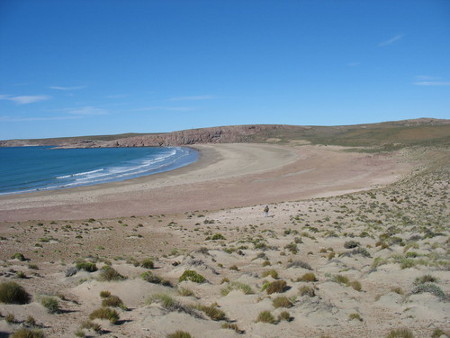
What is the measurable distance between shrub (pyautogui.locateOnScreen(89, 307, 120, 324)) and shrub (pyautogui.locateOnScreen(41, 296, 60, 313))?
90 centimetres

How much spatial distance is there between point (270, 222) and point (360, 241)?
7.25 metres

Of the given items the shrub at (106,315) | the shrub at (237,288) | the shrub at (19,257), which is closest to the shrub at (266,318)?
the shrub at (237,288)

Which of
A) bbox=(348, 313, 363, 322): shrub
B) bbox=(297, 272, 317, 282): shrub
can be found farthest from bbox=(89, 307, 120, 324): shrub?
bbox=(297, 272, 317, 282): shrub

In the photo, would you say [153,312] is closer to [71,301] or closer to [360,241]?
[71,301]

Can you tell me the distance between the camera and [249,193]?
35.4m

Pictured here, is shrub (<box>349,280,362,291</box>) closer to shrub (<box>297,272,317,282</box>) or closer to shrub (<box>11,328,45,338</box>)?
shrub (<box>297,272,317,282</box>)

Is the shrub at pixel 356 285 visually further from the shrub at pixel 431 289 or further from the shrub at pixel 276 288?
the shrub at pixel 276 288

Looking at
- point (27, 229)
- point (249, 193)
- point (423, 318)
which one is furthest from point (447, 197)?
point (27, 229)

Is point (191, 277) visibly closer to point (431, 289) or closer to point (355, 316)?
point (355, 316)

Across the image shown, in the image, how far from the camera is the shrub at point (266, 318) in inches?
298

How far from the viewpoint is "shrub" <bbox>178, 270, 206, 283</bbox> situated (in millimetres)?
10828

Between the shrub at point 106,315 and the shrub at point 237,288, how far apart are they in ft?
10.2

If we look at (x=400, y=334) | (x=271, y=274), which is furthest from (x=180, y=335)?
(x=271, y=274)

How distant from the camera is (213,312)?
8.04m
